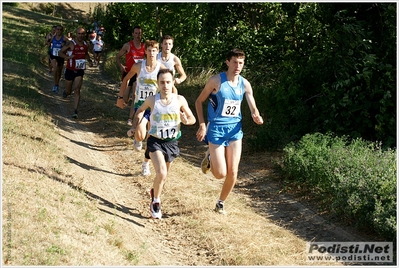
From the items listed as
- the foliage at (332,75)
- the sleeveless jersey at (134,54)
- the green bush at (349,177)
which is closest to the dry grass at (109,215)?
the green bush at (349,177)

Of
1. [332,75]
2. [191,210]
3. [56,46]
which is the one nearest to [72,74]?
[56,46]

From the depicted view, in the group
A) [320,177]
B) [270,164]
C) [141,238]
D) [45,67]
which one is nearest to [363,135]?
[270,164]

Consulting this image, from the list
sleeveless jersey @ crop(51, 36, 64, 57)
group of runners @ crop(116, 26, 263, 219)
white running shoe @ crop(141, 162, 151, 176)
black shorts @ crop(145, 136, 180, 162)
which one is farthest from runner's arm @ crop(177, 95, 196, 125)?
sleeveless jersey @ crop(51, 36, 64, 57)

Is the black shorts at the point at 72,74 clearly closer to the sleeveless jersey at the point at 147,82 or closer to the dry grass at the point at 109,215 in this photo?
the dry grass at the point at 109,215

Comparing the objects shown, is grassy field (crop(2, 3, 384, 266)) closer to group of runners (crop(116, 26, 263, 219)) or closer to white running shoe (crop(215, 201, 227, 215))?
white running shoe (crop(215, 201, 227, 215))

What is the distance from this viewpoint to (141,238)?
7062 millimetres

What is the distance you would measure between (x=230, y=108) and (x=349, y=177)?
177 centimetres

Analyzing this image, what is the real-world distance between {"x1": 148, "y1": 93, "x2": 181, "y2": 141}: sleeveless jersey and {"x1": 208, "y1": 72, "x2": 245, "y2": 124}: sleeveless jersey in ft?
1.44

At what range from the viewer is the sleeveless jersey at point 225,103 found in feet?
24.1

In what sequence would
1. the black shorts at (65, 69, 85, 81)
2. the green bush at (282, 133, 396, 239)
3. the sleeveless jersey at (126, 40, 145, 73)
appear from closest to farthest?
the green bush at (282, 133, 396, 239)
the sleeveless jersey at (126, 40, 145, 73)
the black shorts at (65, 69, 85, 81)

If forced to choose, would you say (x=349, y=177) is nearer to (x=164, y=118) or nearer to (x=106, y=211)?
(x=164, y=118)

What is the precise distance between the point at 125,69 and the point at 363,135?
451 centimetres

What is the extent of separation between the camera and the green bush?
6996 millimetres

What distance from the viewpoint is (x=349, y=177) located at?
7734mm
